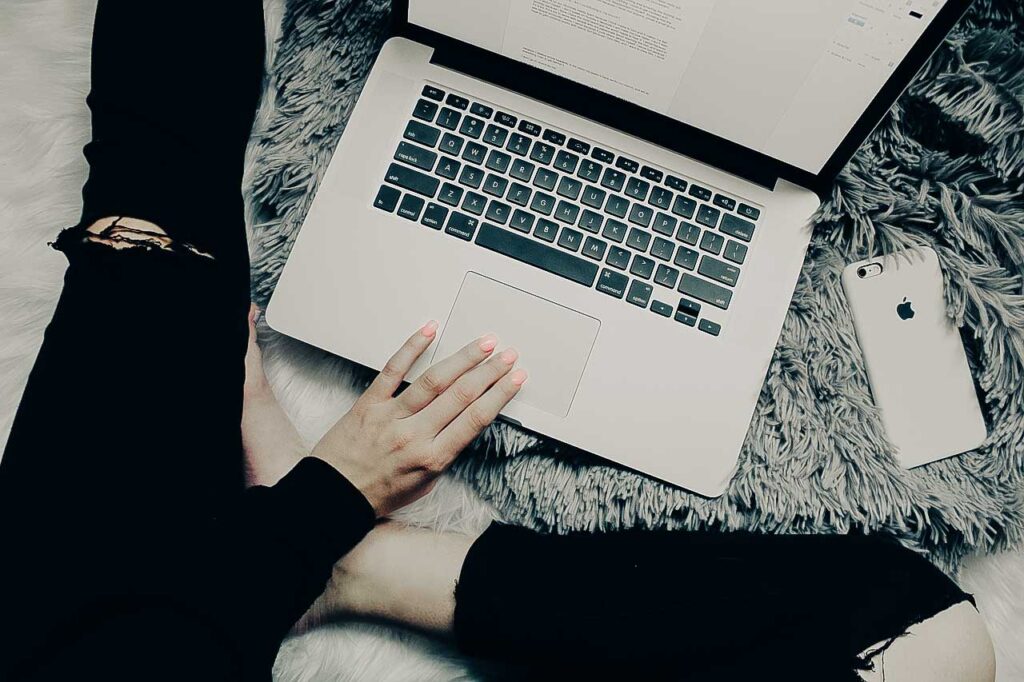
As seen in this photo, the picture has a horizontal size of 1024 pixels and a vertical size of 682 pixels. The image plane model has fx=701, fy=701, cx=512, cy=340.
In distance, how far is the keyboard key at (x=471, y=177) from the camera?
1.85 ft

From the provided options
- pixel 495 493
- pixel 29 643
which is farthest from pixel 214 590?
pixel 495 493

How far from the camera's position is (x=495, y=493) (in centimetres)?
61

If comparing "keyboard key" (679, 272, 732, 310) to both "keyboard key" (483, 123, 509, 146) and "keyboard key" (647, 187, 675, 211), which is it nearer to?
"keyboard key" (647, 187, 675, 211)

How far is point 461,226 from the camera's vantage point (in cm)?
56

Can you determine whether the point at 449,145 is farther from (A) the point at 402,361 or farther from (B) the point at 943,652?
(B) the point at 943,652

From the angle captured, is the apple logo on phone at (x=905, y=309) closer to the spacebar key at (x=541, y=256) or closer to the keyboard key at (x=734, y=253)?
the keyboard key at (x=734, y=253)

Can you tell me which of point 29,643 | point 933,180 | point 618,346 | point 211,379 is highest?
point 933,180

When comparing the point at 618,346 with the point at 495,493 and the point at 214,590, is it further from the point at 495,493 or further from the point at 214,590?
the point at 214,590

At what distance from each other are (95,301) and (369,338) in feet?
0.70

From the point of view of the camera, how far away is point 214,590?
0.51 meters

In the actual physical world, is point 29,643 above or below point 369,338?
below

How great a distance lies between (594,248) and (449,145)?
144 millimetres

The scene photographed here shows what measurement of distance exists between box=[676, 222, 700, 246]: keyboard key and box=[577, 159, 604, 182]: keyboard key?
79 millimetres

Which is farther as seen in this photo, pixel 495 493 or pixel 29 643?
pixel 495 493
